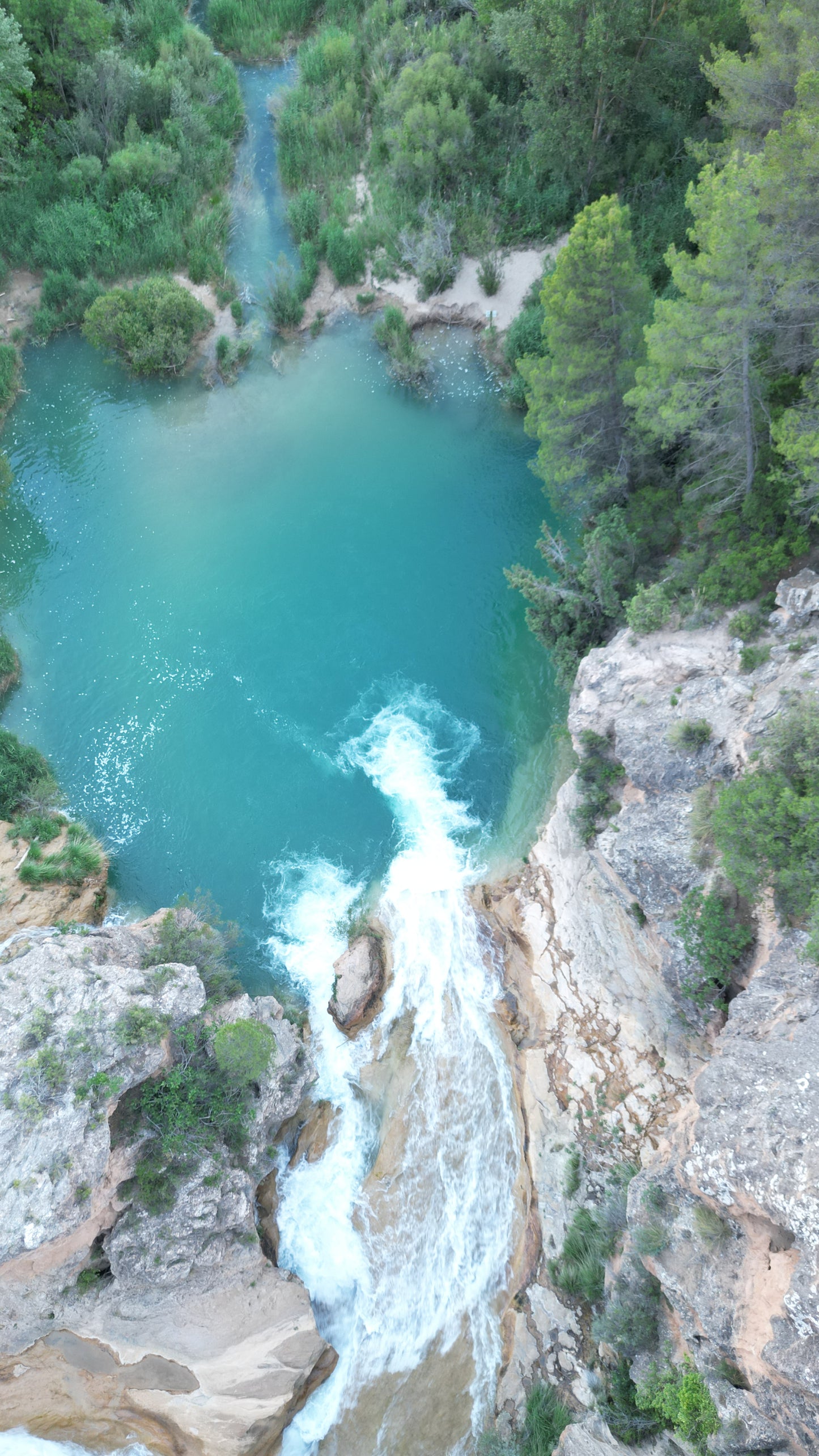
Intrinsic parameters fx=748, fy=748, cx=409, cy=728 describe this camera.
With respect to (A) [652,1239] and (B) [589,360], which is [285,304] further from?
(A) [652,1239]

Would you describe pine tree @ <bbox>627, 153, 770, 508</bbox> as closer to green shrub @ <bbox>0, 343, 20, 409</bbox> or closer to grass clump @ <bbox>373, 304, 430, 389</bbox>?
grass clump @ <bbox>373, 304, 430, 389</bbox>

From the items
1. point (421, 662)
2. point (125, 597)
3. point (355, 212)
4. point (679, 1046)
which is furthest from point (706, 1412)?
point (355, 212)

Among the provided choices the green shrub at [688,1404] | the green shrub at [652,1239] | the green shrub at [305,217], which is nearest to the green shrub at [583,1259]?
the green shrub at [652,1239]

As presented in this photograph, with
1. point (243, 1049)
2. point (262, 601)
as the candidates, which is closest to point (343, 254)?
point (262, 601)

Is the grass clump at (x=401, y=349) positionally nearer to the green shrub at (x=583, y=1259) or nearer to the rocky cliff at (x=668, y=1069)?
the rocky cliff at (x=668, y=1069)

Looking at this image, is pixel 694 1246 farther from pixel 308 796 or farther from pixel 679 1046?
pixel 308 796
